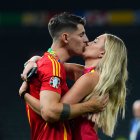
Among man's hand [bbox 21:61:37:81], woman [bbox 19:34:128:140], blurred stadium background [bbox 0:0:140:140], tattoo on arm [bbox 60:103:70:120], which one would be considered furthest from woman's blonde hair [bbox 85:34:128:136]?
blurred stadium background [bbox 0:0:140:140]

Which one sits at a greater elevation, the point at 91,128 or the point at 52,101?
the point at 52,101

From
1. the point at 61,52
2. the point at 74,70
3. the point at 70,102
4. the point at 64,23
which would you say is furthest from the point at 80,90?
the point at 74,70

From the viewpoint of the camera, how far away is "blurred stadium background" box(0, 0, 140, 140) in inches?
425

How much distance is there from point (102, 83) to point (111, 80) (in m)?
0.06

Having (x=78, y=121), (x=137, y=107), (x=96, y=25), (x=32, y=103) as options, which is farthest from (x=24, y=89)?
(x=96, y=25)

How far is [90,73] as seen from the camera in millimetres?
3893

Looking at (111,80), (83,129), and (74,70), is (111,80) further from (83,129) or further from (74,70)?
(74,70)

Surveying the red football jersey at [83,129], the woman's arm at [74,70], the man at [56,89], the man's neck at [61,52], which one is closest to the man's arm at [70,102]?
the man at [56,89]

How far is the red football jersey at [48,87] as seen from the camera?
3.73m

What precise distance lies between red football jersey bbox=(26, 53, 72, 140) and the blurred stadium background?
6.48 m

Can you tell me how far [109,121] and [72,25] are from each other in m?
0.70

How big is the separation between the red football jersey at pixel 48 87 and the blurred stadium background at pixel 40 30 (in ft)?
21.2

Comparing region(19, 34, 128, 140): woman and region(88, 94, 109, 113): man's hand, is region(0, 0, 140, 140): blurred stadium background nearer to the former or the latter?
region(19, 34, 128, 140): woman

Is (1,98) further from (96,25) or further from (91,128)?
(91,128)
